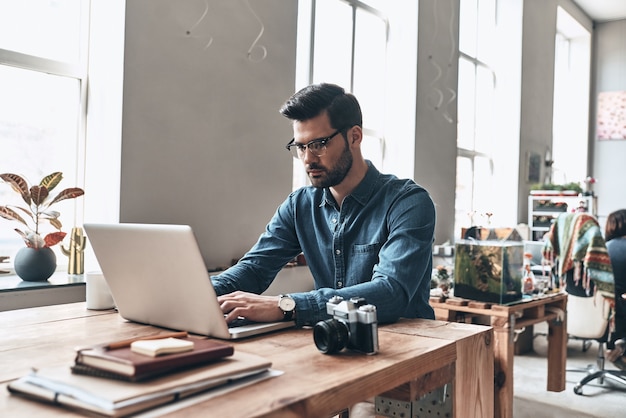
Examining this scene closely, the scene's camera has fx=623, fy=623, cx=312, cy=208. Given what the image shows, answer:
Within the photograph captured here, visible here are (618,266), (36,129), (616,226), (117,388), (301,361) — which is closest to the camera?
(117,388)

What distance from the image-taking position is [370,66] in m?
4.83

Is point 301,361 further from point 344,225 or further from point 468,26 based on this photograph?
point 468,26

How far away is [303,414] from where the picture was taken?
0.94 metres

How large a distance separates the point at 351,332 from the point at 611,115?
8.69 m

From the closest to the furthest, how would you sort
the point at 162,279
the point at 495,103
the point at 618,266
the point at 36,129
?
the point at 162,279, the point at 36,129, the point at 618,266, the point at 495,103

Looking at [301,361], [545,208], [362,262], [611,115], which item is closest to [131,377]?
[301,361]

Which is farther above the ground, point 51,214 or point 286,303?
point 51,214

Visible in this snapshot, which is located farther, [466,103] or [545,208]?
[545,208]

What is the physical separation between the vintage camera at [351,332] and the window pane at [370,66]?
3.54 m

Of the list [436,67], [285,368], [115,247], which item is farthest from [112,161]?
[436,67]

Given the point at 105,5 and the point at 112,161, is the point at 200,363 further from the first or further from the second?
the point at 105,5

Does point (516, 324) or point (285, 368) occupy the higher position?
point (285, 368)

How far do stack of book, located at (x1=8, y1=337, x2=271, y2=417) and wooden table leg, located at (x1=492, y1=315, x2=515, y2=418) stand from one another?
2099 mm

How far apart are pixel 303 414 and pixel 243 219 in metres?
2.27
